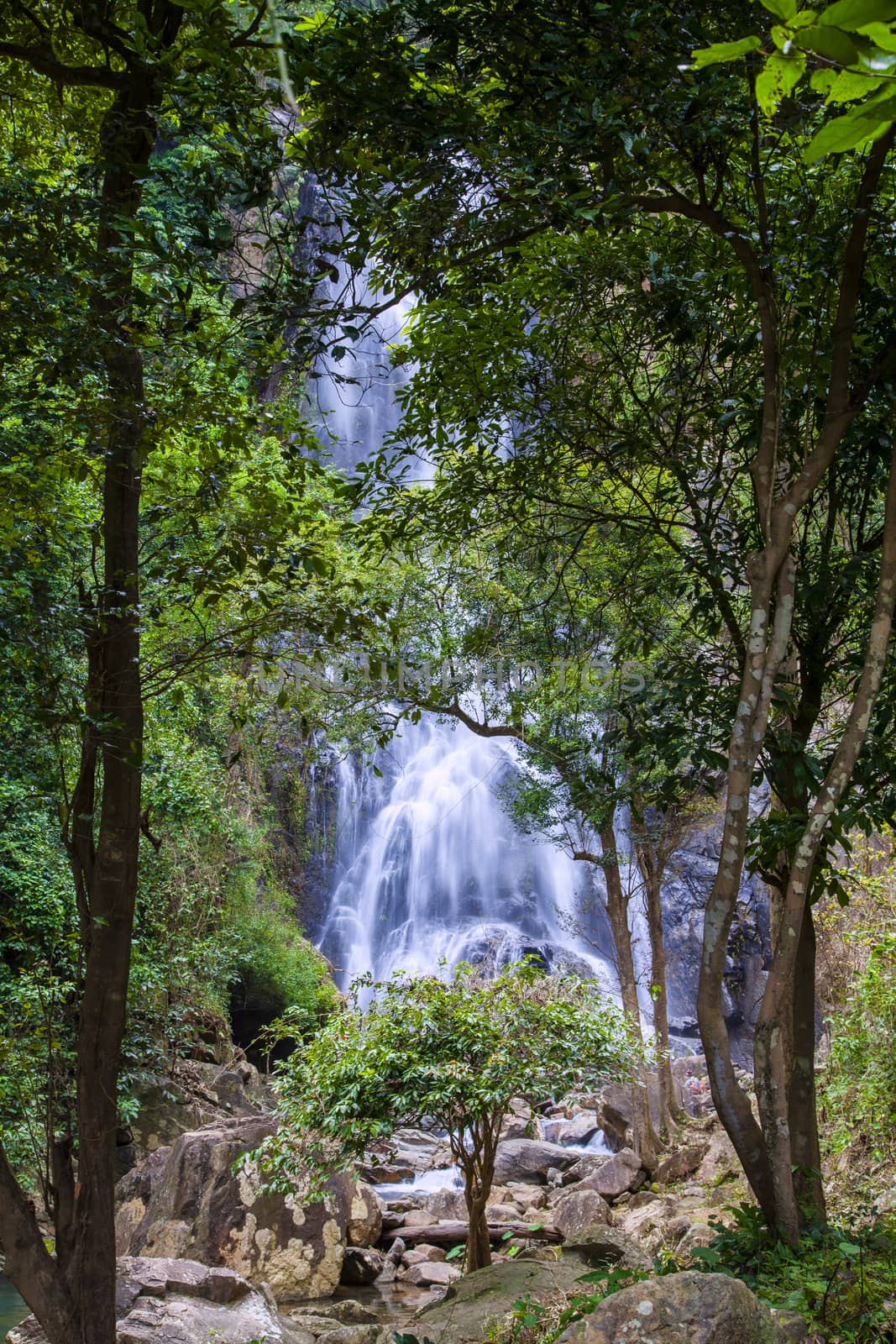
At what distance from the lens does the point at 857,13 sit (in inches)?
35.5

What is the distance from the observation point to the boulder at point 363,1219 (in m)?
8.84

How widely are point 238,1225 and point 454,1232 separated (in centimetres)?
230

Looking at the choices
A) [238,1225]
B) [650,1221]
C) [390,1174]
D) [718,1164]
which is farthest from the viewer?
[390,1174]

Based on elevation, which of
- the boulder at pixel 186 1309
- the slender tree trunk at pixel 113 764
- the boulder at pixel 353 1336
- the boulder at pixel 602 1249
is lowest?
the boulder at pixel 353 1336

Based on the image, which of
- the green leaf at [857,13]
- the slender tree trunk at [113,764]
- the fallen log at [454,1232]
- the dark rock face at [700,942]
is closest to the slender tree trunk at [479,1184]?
the fallen log at [454,1232]

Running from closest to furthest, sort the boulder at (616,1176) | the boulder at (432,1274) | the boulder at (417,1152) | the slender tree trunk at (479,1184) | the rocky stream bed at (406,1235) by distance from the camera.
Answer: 1. the rocky stream bed at (406,1235)
2. the slender tree trunk at (479,1184)
3. the boulder at (432,1274)
4. the boulder at (616,1176)
5. the boulder at (417,1152)

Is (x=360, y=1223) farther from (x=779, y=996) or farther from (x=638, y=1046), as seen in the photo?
(x=779, y=996)

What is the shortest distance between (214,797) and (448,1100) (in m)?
7.08

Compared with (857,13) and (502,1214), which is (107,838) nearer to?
(857,13)

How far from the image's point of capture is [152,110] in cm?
321

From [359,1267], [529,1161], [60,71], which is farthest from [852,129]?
[529,1161]

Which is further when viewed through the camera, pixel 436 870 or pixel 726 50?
pixel 436 870

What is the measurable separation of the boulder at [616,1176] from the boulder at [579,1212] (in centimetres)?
109

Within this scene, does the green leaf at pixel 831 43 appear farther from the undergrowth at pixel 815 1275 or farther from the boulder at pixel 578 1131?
the boulder at pixel 578 1131
